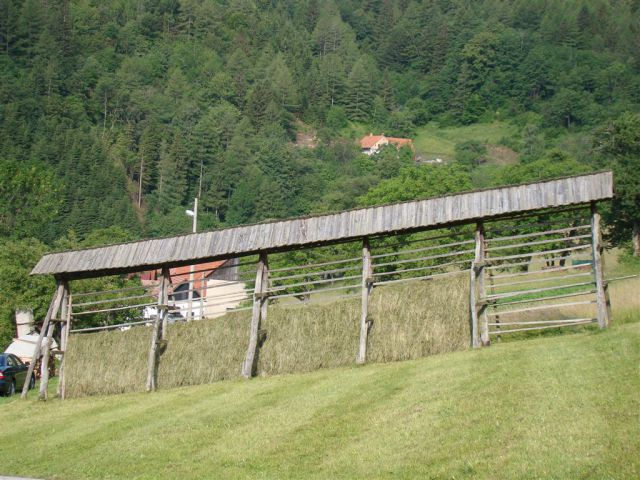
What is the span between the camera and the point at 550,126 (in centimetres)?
18312

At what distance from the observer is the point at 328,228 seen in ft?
80.5

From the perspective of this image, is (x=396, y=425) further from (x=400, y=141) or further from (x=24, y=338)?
(x=400, y=141)

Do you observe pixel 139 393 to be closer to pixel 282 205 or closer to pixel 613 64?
pixel 282 205

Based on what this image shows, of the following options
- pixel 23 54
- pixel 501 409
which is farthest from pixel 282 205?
pixel 501 409

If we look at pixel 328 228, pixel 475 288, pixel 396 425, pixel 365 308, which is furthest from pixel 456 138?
pixel 396 425

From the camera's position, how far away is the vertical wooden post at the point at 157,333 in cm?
2558

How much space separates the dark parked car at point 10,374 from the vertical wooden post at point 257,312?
33.6ft

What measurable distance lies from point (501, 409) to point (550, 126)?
17480 cm

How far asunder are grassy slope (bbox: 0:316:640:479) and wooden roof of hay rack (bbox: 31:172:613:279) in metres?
3.28

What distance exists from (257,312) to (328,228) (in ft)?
9.15

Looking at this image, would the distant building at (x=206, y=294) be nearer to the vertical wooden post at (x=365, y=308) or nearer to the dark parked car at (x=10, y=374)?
the vertical wooden post at (x=365, y=308)

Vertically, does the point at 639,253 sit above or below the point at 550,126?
below

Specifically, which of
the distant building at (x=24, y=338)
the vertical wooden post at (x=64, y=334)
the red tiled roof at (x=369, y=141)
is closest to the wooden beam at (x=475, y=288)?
the vertical wooden post at (x=64, y=334)

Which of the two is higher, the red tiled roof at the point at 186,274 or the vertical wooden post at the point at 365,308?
the red tiled roof at the point at 186,274
